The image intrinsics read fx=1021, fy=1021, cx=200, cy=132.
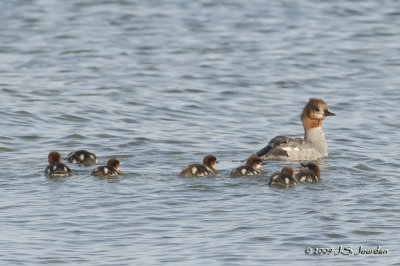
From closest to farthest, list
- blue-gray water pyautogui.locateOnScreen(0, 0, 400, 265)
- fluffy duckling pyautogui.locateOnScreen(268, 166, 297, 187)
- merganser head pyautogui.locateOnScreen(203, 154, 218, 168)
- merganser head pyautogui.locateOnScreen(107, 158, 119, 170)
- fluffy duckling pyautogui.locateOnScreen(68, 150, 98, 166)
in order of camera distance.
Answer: blue-gray water pyautogui.locateOnScreen(0, 0, 400, 265)
fluffy duckling pyautogui.locateOnScreen(268, 166, 297, 187)
merganser head pyautogui.locateOnScreen(107, 158, 119, 170)
merganser head pyautogui.locateOnScreen(203, 154, 218, 168)
fluffy duckling pyautogui.locateOnScreen(68, 150, 98, 166)

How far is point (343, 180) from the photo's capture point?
10.1 meters

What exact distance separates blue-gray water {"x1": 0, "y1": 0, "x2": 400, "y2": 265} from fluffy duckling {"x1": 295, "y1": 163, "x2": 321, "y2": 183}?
0.23 meters

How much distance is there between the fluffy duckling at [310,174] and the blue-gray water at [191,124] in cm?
23

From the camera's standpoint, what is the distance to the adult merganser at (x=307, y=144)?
11.5 metres

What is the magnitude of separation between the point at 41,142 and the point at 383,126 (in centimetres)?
447

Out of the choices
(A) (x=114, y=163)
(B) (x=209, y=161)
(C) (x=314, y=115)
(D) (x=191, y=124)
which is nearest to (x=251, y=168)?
(B) (x=209, y=161)

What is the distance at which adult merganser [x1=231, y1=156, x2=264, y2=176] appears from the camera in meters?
10.1

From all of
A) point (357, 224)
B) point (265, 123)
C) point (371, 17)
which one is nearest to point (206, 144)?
point (265, 123)

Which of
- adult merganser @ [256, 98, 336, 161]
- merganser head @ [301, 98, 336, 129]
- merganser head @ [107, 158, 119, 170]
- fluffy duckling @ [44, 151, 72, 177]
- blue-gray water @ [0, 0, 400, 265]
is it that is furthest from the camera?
merganser head @ [301, 98, 336, 129]

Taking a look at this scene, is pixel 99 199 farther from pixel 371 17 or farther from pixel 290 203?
pixel 371 17

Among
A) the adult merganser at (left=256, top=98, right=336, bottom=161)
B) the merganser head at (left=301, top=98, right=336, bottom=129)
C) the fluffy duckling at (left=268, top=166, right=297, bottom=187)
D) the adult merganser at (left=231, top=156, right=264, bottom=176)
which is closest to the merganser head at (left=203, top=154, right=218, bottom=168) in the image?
the adult merganser at (left=231, top=156, right=264, bottom=176)

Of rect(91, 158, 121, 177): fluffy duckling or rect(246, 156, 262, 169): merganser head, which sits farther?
rect(246, 156, 262, 169): merganser head

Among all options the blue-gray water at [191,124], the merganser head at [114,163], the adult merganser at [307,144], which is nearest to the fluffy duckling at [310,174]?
the blue-gray water at [191,124]

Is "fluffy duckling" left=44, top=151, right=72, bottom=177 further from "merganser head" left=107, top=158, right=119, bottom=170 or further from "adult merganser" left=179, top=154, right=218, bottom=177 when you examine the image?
"adult merganser" left=179, top=154, right=218, bottom=177
